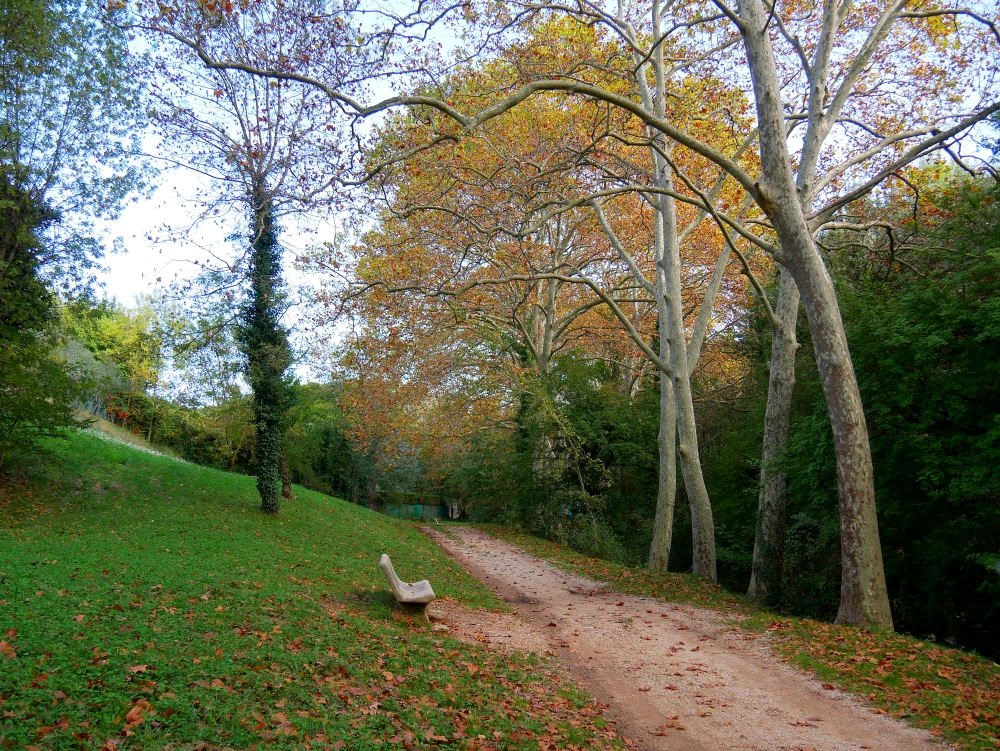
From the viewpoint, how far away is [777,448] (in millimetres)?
12445

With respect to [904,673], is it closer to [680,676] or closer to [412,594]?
[680,676]

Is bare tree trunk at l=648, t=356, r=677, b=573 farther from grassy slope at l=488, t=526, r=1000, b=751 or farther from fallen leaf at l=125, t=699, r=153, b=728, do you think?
fallen leaf at l=125, t=699, r=153, b=728

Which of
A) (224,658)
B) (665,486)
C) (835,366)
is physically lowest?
(224,658)

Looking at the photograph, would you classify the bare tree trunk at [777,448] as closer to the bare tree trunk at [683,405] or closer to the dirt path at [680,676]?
the bare tree trunk at [683,405]

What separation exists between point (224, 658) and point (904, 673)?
6682 millimetres

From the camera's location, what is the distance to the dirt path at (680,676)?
5.31m

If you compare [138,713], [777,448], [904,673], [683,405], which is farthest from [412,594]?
[683,405]

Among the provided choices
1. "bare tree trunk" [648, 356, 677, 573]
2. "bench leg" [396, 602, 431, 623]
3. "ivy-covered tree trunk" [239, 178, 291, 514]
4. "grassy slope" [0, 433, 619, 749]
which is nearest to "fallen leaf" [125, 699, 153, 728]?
"grassy slope" [0, 433, 619, 749]

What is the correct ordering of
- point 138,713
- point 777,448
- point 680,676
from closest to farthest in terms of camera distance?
point 138,713 → point 680,676 → point 777,448

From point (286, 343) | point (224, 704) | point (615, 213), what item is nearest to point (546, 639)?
point (224, 704)

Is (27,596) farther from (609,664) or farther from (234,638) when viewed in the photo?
(609,664)

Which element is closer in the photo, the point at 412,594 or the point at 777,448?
the point at 412,594

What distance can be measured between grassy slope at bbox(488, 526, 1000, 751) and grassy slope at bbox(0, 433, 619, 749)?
110 inches

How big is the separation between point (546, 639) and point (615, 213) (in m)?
14.2
